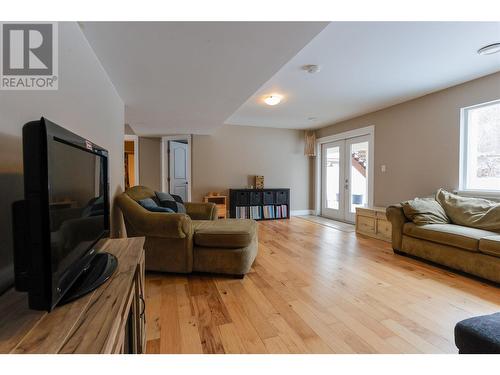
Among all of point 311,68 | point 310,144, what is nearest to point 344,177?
point 310,144

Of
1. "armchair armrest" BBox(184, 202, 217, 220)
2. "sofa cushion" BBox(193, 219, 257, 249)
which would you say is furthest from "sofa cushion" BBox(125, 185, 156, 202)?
"sofa cushion" BBox(193, 219, 257, 249)

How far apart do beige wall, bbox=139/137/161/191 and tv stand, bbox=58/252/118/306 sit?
4701mm

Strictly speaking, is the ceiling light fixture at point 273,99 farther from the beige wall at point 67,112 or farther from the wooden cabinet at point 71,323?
the wooden cabinet at point 71,323

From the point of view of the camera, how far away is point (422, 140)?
3.75 meters

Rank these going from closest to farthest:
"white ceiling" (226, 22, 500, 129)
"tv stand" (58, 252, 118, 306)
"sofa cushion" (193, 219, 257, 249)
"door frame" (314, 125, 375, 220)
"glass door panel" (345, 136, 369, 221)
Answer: "tv stand" (58, 252, 118, 306) < "white ceiling" (226, 22, 500, 129) < "sofa cushion" (193, 219, 257, 249) < "door frame" (314, 125, 375, 220) < "glass door panel" (345, 136, 369, 221)

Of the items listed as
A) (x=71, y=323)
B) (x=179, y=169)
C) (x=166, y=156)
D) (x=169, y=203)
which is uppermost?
(x=166, y=156)

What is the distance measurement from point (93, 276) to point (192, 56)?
1703mm

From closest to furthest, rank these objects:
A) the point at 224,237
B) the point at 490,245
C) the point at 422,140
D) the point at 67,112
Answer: the point at 67,112 < the point at 490,245 < the point at 224,237 < the point at 422,140

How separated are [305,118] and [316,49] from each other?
9.33ft

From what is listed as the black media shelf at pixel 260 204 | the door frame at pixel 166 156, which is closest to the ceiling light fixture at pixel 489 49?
the black media shelf at pixel 260 204

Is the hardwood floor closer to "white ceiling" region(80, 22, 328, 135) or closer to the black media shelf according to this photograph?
"white ceiling" region(80, 22, 328, 135)

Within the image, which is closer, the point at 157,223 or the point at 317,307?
the point at 317,307

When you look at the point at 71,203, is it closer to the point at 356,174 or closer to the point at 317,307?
the point at 317,307

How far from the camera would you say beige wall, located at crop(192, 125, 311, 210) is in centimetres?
555
